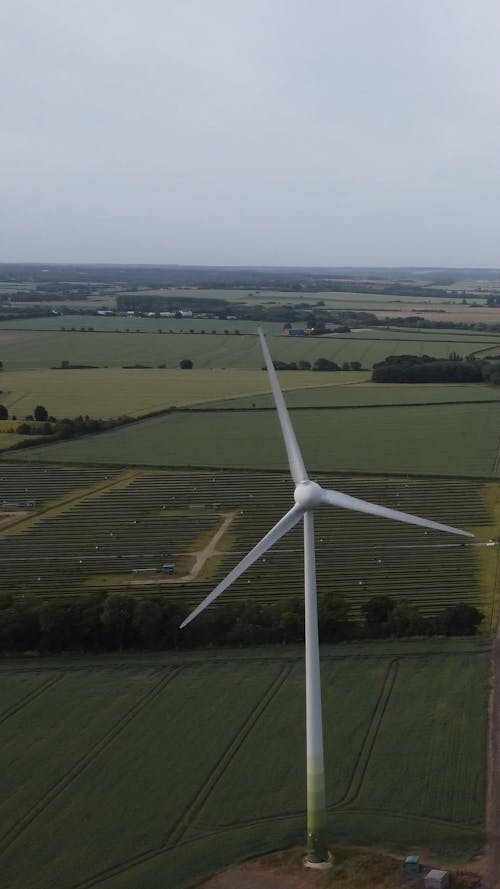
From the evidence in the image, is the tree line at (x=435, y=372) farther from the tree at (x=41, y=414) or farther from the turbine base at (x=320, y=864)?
the turbine base at (x=320, y=864)

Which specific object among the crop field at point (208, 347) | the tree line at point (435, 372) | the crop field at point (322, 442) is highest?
the crop field at point (208, 347)

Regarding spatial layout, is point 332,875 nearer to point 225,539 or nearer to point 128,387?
point 225,539

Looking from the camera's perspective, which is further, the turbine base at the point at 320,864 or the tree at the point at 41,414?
the tree at the point at 41,414

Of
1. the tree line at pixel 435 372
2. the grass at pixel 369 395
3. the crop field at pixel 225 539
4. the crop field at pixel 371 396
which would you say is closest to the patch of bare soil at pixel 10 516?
the crop field at pixel 225 539

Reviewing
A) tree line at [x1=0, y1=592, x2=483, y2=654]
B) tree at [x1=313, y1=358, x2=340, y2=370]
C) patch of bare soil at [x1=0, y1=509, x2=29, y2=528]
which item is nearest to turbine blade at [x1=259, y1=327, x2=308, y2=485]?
tree line at [x1=0, y1=592, x2=483, y2=654]

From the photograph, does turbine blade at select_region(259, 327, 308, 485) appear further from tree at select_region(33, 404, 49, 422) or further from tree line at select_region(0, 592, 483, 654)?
tree at select_region(33, 404, 49, 422)
